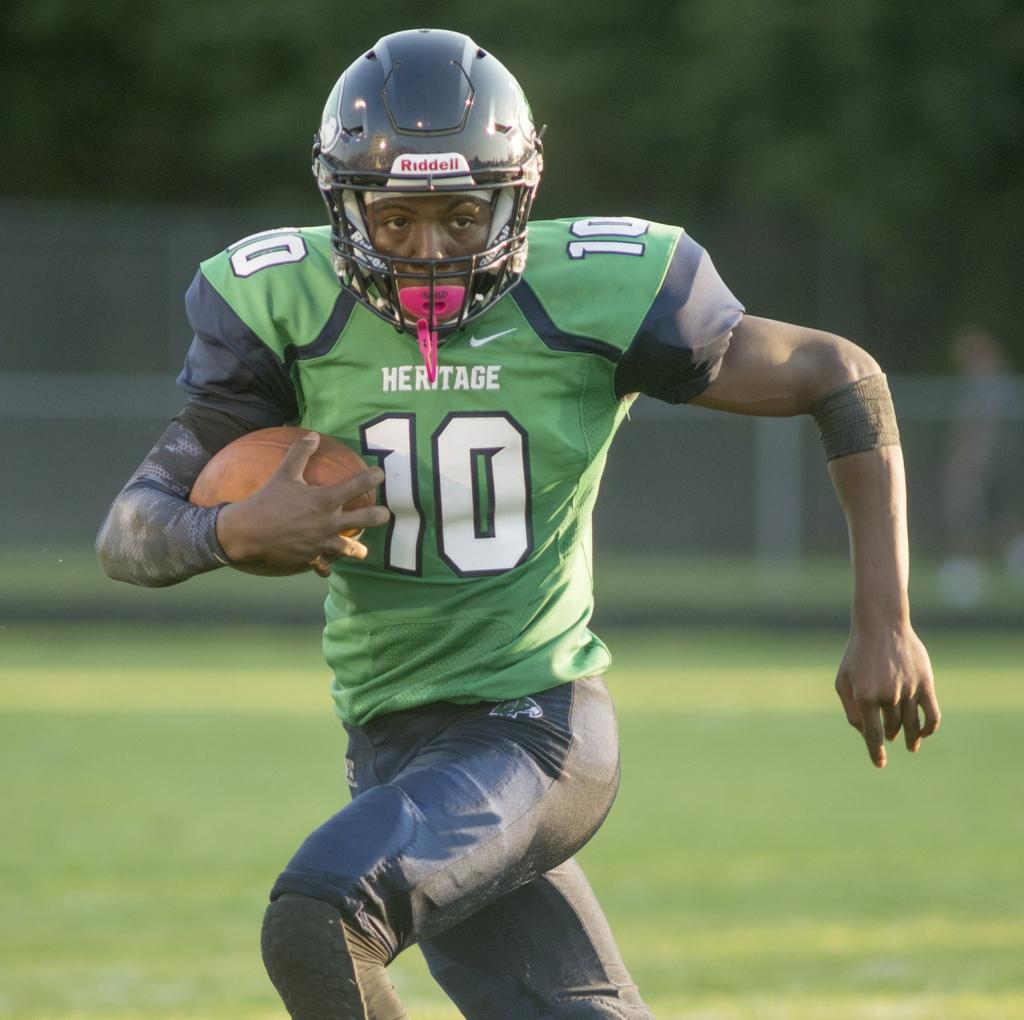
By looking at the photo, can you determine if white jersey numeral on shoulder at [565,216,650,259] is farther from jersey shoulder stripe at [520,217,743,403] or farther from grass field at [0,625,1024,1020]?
grass field at [0,625,1024,1020]

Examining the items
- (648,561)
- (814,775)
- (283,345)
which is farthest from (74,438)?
(283,345)

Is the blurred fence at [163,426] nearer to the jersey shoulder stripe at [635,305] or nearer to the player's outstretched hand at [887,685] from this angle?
the jersey shoulder stripe at [635,305]

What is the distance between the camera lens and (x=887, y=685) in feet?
11.3

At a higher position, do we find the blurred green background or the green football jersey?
the green football jersey

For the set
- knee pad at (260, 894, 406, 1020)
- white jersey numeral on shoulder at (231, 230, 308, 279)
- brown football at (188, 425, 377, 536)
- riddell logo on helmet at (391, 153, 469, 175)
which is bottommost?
knee pad at (260, 894, 406, 1020)

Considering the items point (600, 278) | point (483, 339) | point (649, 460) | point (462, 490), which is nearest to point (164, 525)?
point (462, 490)

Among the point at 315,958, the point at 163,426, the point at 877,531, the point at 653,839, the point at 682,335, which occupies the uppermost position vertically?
the point at 682,335

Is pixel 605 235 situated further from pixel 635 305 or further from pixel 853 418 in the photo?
pixel 853 418

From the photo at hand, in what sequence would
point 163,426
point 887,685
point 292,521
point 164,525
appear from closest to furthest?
1. point 292,521
2. point 164,525
3. point 887,685
4. point 163,426

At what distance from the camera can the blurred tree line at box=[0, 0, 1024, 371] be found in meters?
18.5

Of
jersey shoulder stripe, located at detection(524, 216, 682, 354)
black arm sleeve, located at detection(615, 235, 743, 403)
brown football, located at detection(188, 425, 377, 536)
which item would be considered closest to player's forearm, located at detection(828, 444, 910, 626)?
black arm sleeve, located at detection(615, 235, 743, 403)

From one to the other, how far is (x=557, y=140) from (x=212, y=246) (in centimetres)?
374

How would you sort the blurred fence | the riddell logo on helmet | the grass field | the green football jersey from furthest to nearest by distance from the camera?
1. the blurred fence
2. the grass field
3. the green football jersey
4. the riddell logo on helmet

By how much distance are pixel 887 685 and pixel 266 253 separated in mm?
1326
